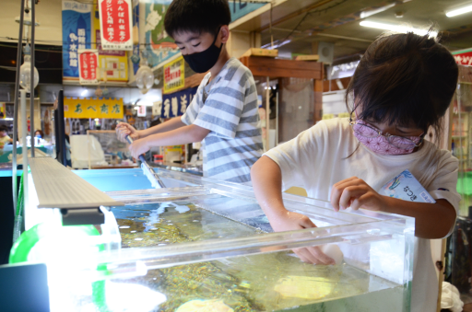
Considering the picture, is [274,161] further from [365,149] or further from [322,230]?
[322,230]

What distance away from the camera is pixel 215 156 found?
5.26 ft

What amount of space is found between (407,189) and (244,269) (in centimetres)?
65

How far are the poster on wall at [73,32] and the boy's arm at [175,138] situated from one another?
29.3 ft

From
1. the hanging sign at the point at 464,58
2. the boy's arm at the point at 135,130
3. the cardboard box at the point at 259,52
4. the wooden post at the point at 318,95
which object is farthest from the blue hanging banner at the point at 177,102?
the hanging sign at the point at 464,58

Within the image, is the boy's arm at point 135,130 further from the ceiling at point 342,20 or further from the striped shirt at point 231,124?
the ceiling at point 342,20

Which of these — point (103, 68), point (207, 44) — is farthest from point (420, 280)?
point (103, 68)

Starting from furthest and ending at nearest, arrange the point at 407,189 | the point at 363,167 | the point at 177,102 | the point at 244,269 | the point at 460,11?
the point at 177,102 < the point at 460,11 < the point at 363,167 < the point at 407,189 < the point at 244,269

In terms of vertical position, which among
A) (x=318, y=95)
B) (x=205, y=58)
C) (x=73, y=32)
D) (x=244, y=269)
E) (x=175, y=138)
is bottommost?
(x=244, y=269)

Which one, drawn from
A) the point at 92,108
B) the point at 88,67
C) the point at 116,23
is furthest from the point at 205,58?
the point at 92,108

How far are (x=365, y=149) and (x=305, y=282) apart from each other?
2.29ft

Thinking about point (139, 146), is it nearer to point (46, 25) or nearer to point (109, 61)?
point (109, 61)

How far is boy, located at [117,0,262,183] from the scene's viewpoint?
58.7 inches

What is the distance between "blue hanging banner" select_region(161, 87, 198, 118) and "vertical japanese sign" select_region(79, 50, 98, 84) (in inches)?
138

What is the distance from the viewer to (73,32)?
30.3ft
